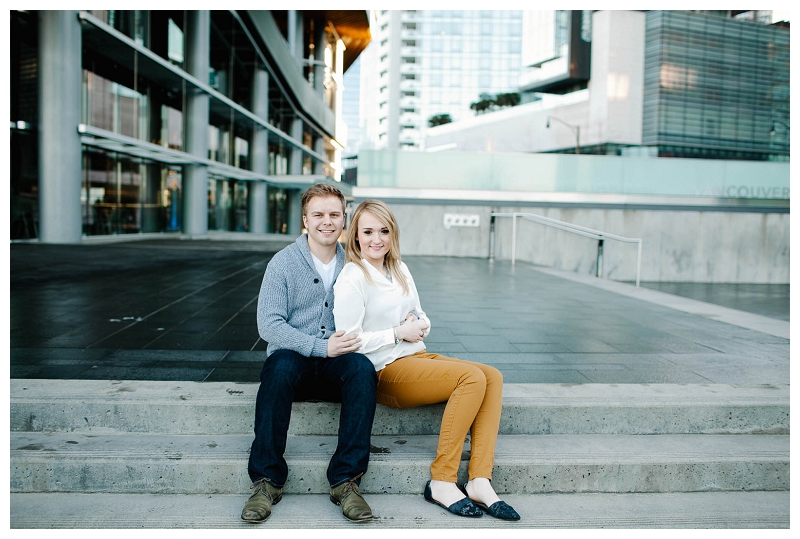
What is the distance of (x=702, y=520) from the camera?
9.37 ft

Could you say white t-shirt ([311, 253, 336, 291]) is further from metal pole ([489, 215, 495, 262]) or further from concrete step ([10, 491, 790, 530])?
metal pole ([489, 215, 495, 262])

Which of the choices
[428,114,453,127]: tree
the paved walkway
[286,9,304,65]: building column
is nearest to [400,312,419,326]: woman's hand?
the paved walkway

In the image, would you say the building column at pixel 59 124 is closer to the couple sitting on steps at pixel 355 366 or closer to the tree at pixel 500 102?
the couple sitting on steps at pixel 355 366

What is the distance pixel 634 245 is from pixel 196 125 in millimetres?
14448

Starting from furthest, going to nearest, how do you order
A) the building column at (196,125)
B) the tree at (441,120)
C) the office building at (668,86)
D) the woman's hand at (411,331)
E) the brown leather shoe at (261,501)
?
1. the tree at (441,120)
2. the office building at (668,86)
3. the building column at (196,125)
4. the woman's hand at (411,331)
5. the brown leather shoe at (261,501)

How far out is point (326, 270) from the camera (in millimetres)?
3312

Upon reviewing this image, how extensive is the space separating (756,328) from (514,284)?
12.7 feet

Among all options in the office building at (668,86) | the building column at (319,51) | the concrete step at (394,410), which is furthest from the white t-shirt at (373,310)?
the office building at (668,86)

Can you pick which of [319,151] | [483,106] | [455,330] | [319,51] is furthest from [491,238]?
[483,106]

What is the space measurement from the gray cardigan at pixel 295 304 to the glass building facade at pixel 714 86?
158 feet

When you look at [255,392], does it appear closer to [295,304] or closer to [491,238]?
[295,304]

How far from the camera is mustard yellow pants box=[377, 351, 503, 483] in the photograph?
2.93 metres

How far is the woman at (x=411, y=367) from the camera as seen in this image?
291 cm
